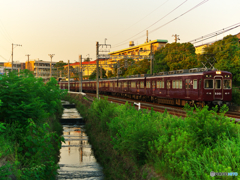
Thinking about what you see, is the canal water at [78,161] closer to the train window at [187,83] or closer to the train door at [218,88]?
the train window at [187,83]

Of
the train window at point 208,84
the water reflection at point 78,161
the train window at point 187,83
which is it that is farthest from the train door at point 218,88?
the water reflection at point 78,161

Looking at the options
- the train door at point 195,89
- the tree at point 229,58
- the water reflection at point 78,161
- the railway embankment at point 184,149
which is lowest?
the water reflection at point 78,161

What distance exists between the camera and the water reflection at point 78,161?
45.8 ft

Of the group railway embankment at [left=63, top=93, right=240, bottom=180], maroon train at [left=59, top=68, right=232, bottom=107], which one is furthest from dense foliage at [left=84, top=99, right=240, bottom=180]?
maroon train at [left=59, top=68, right=232, bottom=107]

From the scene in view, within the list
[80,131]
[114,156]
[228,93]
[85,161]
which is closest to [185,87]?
[228,93]

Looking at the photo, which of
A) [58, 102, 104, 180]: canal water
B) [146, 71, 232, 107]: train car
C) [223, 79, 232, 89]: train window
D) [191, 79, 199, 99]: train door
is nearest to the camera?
[58, 102, 104, 180]: canal water

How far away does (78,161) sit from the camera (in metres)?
16.8

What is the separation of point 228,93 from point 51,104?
46.3ft

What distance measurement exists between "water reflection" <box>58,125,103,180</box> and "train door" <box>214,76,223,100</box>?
34.9 ft

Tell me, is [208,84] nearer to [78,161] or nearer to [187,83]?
[187,83]

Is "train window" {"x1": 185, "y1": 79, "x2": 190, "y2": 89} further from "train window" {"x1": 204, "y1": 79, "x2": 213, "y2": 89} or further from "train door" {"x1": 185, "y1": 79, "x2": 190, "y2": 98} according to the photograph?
"train window" {"x1": 204, "y1": 79, "x2": 213, "y2": 89}

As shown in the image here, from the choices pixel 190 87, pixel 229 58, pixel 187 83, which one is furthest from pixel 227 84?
pixel 229 58

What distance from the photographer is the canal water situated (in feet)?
45.7

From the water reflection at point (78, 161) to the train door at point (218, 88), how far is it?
1064cm
